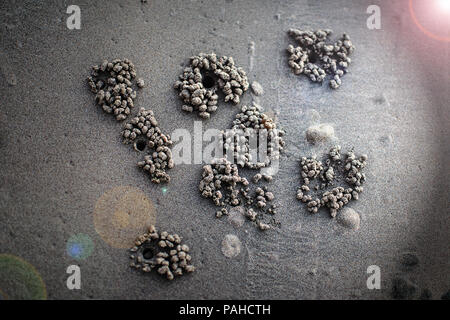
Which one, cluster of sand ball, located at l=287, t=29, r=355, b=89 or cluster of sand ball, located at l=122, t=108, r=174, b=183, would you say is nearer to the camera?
cluster of sand ball, located at l=122, t=108, r=174, b=183

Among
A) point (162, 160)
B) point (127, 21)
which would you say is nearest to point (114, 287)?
point (162, 160)

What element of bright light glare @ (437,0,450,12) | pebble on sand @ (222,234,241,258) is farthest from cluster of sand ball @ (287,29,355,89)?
pebble on sand @ (222,234,241,258)

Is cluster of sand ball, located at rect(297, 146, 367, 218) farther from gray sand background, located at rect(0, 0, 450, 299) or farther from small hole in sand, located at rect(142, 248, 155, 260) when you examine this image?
small hole in sand, located at rect(142, 248, 155, 260)

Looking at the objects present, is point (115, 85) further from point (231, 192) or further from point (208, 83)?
point (231, 192)

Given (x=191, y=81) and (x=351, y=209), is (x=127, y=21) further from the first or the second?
(x=351, y=209)

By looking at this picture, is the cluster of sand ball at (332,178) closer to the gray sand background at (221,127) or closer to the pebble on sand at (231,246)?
the gray sand background at (221,127)

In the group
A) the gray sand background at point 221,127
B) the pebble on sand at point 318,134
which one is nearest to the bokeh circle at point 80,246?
the gray sand background at point 221,127
